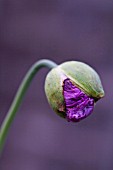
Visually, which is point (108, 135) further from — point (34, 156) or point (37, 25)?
point (37, 25)

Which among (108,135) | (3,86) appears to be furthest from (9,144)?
(108,135)

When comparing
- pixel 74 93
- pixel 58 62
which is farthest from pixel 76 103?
pixel 58 62

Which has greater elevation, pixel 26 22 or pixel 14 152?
pixel 26 22

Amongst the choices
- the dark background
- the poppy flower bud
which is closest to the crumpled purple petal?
the poppy flower bud

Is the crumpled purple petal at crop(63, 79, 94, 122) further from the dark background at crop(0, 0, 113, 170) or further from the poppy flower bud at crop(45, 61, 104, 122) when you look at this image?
the dark background at crop(0, 0, 113, 170)

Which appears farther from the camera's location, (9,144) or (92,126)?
(9,144)

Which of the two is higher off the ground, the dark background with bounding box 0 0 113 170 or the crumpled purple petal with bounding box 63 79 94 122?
the dark background with bounding box 0 0 113 170

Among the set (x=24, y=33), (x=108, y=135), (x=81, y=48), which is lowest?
(x=108, y=135)

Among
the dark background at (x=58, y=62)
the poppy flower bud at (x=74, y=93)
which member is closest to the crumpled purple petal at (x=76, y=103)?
the poppy flower bud at (x=74, y=93)
